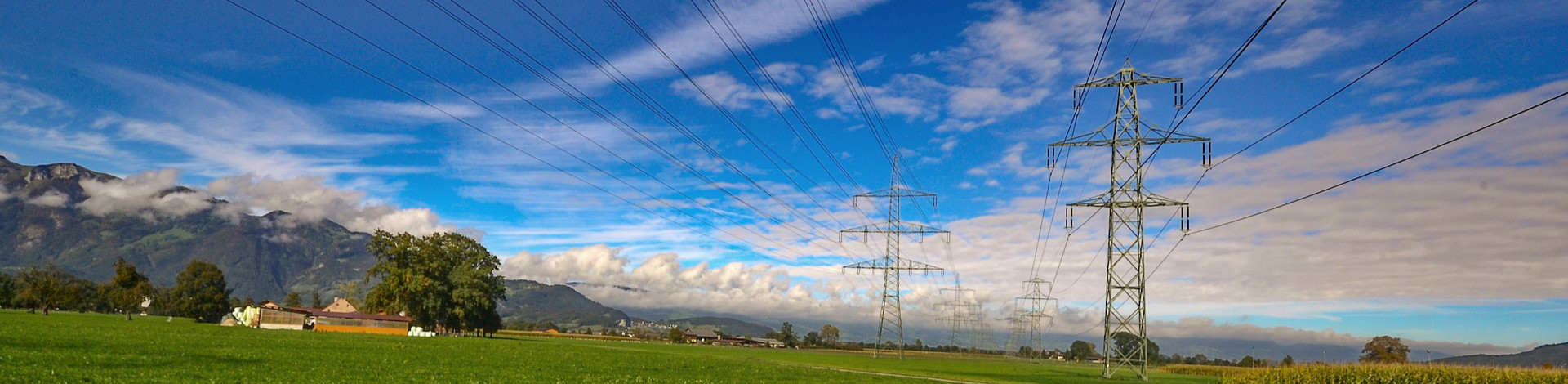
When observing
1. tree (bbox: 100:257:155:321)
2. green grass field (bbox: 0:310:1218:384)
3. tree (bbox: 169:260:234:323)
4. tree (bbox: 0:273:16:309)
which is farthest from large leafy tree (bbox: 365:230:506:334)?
tree (bbox: 0:273:16:309)

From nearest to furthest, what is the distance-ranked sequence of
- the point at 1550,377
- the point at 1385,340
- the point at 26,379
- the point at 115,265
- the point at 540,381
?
the point at 26,379 < the point at 540,381 < the point at 1550,377 < the point at 1385,340 < the point at 115,265

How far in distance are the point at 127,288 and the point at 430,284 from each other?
51743mm

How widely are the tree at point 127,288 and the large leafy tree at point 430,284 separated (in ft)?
116

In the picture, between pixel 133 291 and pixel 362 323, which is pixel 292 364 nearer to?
pixel 362 323

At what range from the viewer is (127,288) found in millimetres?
138375

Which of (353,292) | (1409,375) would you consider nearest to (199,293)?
(353,292)

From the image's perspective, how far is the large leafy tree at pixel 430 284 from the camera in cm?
12875

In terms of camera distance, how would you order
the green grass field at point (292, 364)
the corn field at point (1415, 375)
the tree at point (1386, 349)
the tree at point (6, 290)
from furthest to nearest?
the tree at point (6, 290) < the tree at point (1386, 349) < the corn field at point (1415, 375) < the green grass field at point (292, 364)

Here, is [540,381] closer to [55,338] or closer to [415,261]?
[55,338]

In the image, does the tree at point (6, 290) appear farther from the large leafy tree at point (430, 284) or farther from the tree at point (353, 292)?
the large leafy tree at point (430, 284)

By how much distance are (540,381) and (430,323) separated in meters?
106

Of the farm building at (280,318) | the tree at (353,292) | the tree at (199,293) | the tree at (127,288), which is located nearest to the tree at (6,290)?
the tree at (199,293)

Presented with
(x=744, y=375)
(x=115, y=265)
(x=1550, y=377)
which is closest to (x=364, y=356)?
(x=744, y=375)

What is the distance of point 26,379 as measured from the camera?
24.2m
